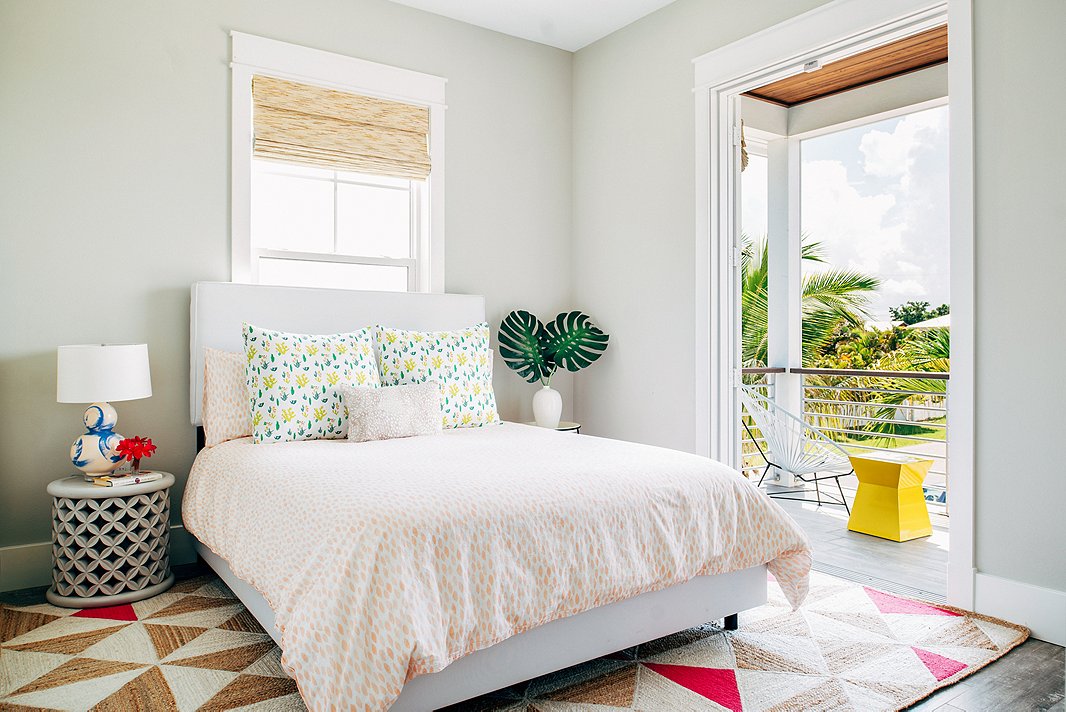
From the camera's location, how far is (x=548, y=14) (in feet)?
13.6

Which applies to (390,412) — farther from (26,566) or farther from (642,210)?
(642,210)

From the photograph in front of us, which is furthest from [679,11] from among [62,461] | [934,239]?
[62,461]

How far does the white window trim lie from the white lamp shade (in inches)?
31.1

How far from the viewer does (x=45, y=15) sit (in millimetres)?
3064

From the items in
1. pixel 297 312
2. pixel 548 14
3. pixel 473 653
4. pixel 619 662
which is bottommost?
pixel 619 662

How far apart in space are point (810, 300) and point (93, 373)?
4.83 m

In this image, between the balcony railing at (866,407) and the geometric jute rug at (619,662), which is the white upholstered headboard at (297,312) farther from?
the balcony railing at (866,407)

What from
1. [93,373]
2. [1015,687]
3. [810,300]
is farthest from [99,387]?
[810,300]

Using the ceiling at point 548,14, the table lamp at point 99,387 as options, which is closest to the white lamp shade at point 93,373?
the table lamp at point 99,387

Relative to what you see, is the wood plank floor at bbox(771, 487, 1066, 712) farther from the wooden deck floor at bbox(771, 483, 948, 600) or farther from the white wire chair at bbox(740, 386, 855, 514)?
the white wire chair at bbox(740, 386, 855, 514)

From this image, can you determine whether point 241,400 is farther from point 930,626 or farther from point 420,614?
point 930,626

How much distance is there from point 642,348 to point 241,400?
2215mm

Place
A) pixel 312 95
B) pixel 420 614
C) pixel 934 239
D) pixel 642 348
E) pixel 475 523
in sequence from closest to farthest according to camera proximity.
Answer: pixel 420 614 < pixel 475 523 < pixel 312 95 < pixel 642 348 < pixel 934 239

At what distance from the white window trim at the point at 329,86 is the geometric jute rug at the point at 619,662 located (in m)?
1.69
